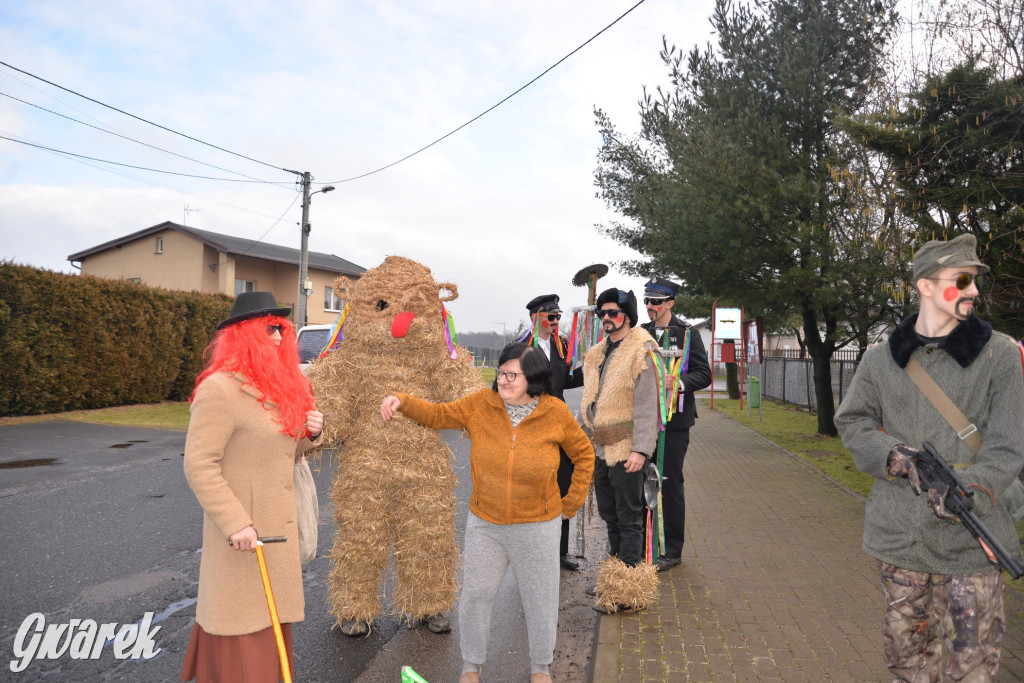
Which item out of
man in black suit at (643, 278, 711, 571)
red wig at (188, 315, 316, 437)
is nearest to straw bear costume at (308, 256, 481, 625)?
red wig at (188, 315, 316, 437)

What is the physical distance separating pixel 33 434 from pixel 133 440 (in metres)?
1.78

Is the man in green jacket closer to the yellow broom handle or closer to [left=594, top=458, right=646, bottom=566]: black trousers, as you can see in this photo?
A: [left=594, top=458, right=646, bottom=566]: black trousers

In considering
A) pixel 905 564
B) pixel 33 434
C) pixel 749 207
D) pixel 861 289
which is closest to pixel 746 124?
pixel 749 207

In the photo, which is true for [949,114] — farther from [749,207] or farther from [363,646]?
[363,646]

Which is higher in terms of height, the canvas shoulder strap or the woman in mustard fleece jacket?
the canvas shoulder strap

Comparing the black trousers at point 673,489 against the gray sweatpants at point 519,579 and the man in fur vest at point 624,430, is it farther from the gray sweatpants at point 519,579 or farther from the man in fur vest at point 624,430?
the gray sweatpants at point 519,579

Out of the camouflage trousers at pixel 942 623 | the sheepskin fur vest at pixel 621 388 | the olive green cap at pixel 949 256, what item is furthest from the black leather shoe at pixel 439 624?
the olive green cap at pixel 949 256

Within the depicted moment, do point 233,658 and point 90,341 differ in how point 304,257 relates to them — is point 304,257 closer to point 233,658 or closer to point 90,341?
point 90,341

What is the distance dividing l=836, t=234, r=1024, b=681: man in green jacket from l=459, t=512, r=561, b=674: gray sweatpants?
1416 millimetres

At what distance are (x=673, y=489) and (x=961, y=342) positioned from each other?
293 cm

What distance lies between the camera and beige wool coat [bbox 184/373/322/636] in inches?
103

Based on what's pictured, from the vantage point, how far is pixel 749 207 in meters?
11.1

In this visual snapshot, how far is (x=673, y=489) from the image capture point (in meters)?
5.49

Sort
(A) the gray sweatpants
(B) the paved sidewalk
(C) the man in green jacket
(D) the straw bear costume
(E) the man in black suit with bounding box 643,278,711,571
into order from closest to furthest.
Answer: (C) the man in green jacket, (A) the gray sweatpants, (B) the paved sidewalk, (D) the straw bear costume, (E) the man in black suit with bounding box 643,278,711,571
